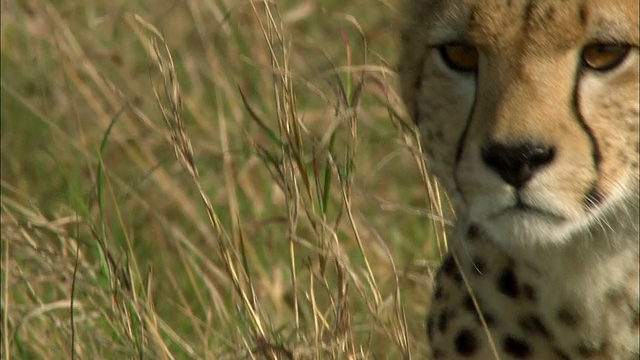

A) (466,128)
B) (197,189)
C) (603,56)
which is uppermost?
(603,56)

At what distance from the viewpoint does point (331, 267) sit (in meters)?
3.45

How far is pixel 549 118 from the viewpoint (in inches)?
81.8

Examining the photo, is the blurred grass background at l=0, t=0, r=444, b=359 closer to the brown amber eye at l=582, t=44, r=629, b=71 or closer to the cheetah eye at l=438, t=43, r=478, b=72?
the cheetah eye at l=438, t=43, r=478, b=72

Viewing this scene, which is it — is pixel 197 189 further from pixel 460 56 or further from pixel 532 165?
pixel 532 165

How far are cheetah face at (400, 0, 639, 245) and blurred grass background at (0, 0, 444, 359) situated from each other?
0.84 ft

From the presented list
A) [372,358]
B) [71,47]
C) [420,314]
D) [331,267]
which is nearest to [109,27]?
[71,47]

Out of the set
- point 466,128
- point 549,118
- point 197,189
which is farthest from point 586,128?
point 197,189

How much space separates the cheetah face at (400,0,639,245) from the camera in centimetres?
208

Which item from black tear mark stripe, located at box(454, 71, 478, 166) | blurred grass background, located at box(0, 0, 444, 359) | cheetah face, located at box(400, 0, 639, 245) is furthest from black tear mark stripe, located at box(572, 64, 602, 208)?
blurred grass background, located at box(0, 0, 444, 359)

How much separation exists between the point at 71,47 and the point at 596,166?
182cm

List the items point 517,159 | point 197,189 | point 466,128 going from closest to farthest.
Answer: point 517,159, point 466,128, point 197,189

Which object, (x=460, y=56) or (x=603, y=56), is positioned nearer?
(x=603, y=56)

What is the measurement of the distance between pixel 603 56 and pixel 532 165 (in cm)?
19

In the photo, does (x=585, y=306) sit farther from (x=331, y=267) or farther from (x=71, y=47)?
(x=71, y=47)
